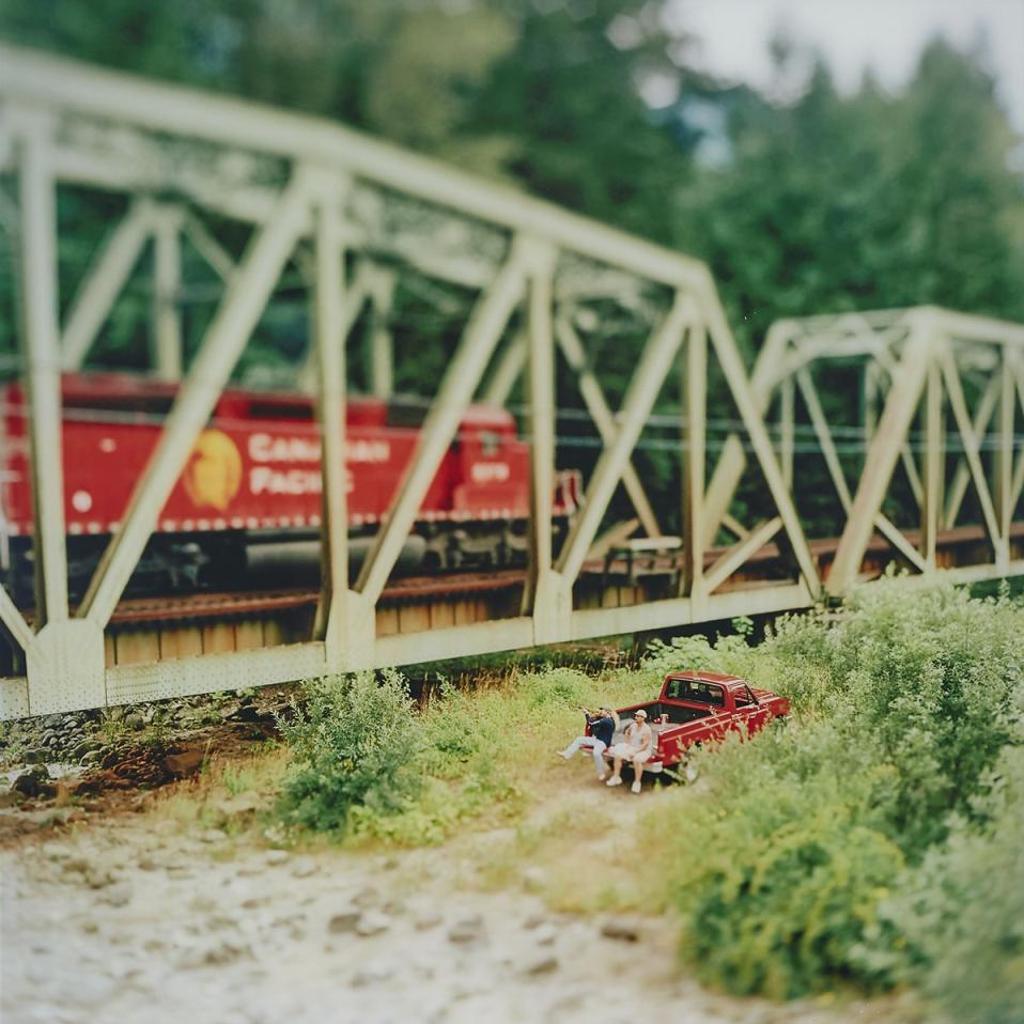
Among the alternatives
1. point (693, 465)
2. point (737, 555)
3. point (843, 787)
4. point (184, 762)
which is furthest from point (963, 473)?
point (184, 762)

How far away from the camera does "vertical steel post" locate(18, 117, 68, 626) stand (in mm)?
5684

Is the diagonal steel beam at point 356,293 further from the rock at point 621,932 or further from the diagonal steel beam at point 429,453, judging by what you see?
the rock at point 621,932

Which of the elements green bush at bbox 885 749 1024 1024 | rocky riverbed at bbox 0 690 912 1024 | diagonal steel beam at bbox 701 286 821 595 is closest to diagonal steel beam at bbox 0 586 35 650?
rocky riverbed at bbox 0 690 912 1024

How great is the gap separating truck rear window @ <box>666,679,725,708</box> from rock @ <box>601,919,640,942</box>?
93.1 inches

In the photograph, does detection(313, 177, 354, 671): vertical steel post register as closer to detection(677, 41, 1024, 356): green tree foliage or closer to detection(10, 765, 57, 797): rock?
detection(677, 41, 1024, 356): green tree foliage

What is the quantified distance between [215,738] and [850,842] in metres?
Answer: 4.96

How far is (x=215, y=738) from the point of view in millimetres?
8000

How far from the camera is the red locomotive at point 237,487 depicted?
8.77m

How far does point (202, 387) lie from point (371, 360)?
253cm

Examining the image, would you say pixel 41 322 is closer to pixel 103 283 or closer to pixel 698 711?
pixel 103 283

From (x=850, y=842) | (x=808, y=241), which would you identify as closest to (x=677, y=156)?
(x=808, y=241)

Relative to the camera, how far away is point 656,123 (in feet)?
22.9

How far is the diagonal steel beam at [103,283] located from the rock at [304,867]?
4.15 m

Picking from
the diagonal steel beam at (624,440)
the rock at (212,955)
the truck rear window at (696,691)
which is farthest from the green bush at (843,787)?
the rock at (212,955)
